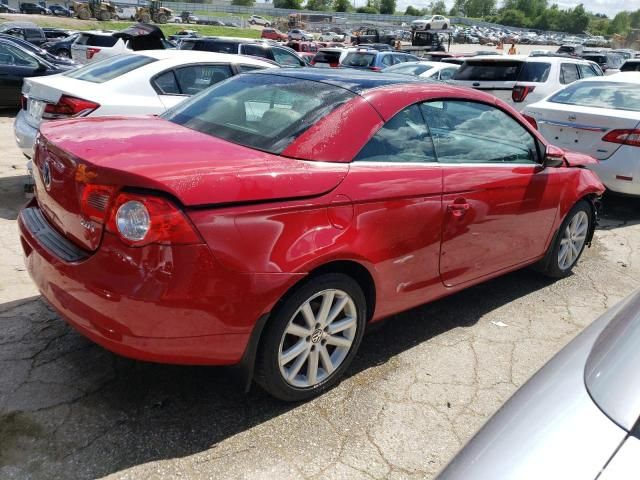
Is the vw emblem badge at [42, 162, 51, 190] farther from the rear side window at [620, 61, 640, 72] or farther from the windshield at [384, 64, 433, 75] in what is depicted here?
the rear side window at [620, 61, 640, 72]

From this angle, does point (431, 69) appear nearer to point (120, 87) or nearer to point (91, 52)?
point (91, 52)

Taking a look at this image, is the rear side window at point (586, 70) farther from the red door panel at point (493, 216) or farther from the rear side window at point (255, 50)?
the red door panel at point (493, 216)

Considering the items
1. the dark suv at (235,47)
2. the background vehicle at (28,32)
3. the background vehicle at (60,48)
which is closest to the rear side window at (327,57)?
the dark suv at (235,47)

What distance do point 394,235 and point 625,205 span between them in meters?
5.63

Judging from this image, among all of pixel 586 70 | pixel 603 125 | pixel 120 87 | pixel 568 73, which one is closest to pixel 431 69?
pixel 568 73

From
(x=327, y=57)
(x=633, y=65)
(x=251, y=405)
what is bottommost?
(x=251, y=405)

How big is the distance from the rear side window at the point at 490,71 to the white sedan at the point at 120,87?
6.16 metres

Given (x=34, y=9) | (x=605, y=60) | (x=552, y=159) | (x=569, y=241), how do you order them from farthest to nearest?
1. (x=34, y=9)
2. (x=605, y=60)
3. (x=569, y=241)
4. (x=552, y=159)

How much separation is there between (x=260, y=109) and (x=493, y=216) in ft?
5.20

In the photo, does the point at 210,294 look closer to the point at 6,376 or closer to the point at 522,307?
the point at 6,376

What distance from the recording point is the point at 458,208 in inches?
130

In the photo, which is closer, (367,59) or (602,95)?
(602,95)

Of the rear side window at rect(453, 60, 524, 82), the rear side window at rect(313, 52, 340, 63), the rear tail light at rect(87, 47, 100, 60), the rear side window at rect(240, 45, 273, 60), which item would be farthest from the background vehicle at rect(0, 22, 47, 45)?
the rear side window at rect(453, 60, 524, 82)

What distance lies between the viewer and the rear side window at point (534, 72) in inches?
422
